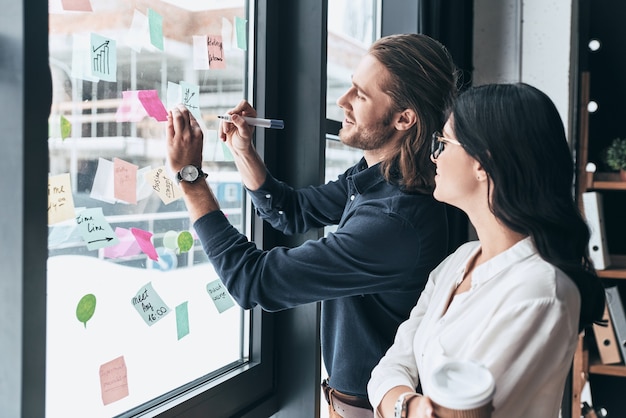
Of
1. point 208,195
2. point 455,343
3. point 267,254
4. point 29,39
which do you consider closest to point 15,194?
point 29,39

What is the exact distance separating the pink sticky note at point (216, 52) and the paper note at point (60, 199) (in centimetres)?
56

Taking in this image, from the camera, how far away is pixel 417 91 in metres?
1.48

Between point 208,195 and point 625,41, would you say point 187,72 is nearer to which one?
point 208,195

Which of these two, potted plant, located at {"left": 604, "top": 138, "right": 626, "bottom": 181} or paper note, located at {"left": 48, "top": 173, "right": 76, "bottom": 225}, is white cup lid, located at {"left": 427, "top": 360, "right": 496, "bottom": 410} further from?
potted plant, located at {"left": 604, "top": 138, "right": 626, "bottom": 181}

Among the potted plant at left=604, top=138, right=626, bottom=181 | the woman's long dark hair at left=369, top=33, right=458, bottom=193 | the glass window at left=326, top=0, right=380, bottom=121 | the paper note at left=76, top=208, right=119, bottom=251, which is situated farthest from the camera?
the potted plant at left=604, top=138, right=626, bottom=181

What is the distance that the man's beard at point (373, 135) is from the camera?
148 centimetres

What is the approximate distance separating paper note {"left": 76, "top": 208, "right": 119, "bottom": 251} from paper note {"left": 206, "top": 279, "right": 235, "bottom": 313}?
425 millimetres

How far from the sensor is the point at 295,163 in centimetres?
176

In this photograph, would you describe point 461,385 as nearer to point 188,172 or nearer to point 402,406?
point 402,406

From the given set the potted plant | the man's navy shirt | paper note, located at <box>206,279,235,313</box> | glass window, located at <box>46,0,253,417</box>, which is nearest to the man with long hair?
the man's navy shirt

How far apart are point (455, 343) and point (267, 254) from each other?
421mm

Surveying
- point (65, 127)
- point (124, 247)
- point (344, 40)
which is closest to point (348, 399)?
point (124, 247)

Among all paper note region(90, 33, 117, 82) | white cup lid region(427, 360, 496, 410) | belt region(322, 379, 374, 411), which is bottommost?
belt region(322, 379, 374, 411)

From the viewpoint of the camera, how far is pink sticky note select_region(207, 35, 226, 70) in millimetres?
1479
